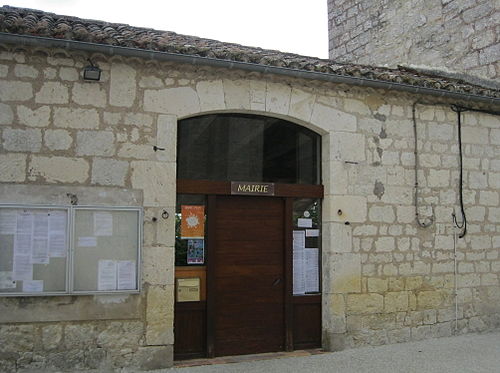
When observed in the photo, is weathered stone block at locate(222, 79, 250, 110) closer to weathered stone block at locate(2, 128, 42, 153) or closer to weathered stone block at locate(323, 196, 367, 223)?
weathered stone block at locate(323, 196, 367, 223)

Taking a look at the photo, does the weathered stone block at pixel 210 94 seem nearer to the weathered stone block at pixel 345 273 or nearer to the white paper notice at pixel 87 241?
the white paper notice at pixel 87 241

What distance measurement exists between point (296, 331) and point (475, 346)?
218 cm

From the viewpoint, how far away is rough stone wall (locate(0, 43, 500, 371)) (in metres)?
4.88

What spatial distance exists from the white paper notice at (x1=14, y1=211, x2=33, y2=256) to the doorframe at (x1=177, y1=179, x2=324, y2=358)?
5.01 feet

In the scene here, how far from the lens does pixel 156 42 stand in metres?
5.12

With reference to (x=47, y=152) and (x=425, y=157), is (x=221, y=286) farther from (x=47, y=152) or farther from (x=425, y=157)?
(x=425, y=157)

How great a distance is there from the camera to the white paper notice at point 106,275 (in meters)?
4.99

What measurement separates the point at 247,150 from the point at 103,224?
191cm

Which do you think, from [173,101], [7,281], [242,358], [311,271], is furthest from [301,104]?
[7,281]

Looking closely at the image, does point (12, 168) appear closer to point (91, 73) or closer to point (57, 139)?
point (57, 139)

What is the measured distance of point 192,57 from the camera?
5.23 meters

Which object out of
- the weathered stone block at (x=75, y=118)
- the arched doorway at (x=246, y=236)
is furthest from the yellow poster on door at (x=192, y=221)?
the weathered stone block at (x=75, y=118)

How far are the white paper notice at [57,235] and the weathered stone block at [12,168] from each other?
1.52ft

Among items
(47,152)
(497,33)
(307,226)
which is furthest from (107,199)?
(497,33)
